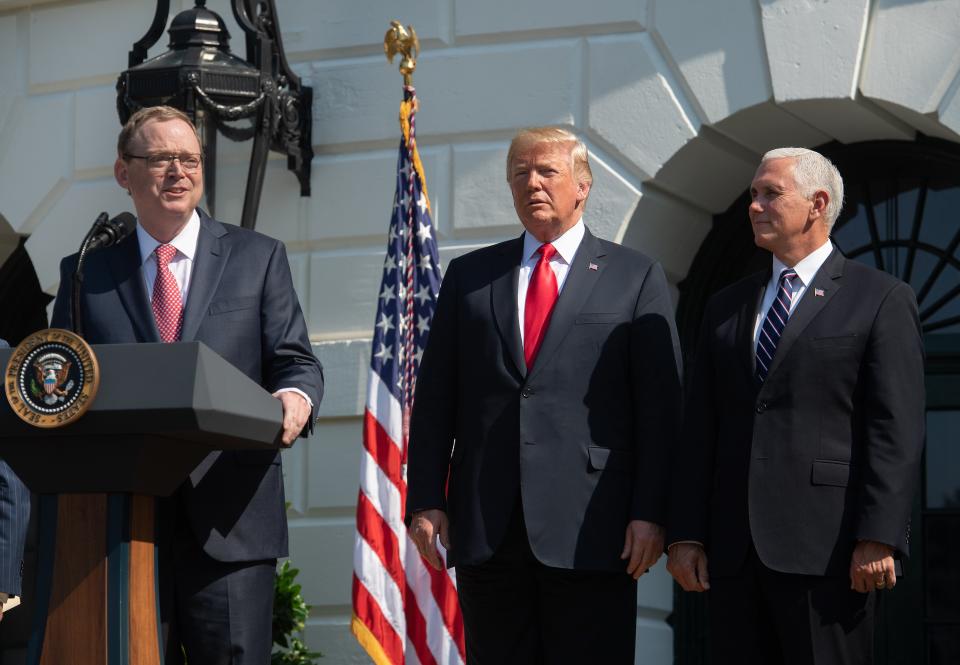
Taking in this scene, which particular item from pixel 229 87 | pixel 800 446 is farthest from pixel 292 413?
pixel 229 87

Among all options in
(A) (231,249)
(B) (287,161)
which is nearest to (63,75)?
(B) (287,161)

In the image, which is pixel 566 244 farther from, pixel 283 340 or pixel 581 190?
pixel 283 340

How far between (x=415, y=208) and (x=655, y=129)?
103 cm

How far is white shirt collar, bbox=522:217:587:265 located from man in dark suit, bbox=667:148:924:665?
0.45 metres

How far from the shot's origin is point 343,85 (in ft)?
22.4

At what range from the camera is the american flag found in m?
5.75

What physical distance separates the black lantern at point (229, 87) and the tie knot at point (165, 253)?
227 centimetres

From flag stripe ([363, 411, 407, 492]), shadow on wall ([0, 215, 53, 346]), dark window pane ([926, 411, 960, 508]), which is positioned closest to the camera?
flag stripe ([363, 411, 407, 492])

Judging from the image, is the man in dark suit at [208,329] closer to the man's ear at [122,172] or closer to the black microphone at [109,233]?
the man's ear at [122,172]

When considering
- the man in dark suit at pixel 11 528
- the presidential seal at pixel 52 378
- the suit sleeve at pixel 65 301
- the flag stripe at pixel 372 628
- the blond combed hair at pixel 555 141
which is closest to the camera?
the presidential seal at pixel 52 378

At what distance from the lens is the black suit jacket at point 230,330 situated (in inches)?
151

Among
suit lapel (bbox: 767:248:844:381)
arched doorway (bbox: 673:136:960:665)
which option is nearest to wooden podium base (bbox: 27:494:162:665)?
suit lapel (bbox: 767:248:844:381)

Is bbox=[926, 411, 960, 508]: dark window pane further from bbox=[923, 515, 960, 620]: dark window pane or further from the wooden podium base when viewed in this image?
the wooden podium base

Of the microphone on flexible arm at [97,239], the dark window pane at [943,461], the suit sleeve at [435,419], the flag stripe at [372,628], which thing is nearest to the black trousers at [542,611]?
the suit sleeve at [435,419]
